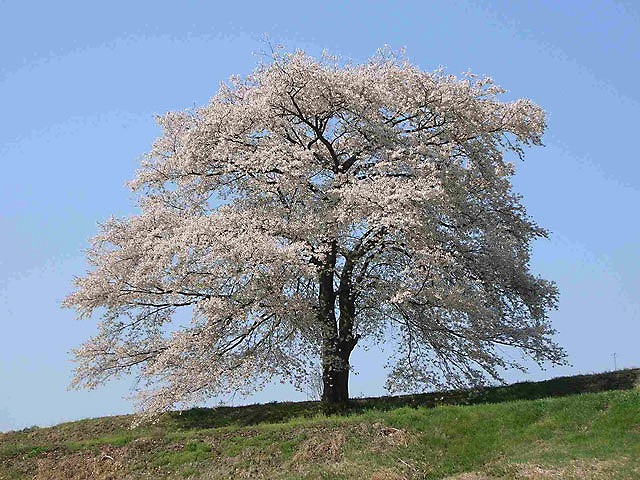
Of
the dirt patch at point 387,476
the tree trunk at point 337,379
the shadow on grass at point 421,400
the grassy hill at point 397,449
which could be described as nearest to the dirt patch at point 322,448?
the grassy hill at point 397,449

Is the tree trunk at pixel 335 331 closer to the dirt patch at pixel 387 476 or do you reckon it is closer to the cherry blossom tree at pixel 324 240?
the cherry blossom tree at pixel 324 240

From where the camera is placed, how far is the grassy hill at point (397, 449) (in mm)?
20891

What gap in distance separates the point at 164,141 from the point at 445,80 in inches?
443

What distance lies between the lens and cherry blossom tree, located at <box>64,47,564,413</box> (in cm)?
2758

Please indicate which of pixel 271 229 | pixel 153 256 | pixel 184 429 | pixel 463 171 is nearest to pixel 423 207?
pixel 463 171

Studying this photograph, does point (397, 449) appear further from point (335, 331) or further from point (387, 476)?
point (335, 331)

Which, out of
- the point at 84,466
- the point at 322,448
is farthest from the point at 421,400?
the point at 84,466

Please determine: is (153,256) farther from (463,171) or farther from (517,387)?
(517,387)

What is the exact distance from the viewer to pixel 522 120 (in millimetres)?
32156

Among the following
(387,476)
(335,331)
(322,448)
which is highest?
(335,331)

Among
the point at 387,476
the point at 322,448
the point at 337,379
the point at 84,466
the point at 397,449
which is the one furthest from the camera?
the point at 337,379

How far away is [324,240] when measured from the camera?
28.3 meters

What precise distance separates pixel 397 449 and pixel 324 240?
847cm

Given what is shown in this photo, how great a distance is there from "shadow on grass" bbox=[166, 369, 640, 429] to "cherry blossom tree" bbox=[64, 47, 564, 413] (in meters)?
0.95
